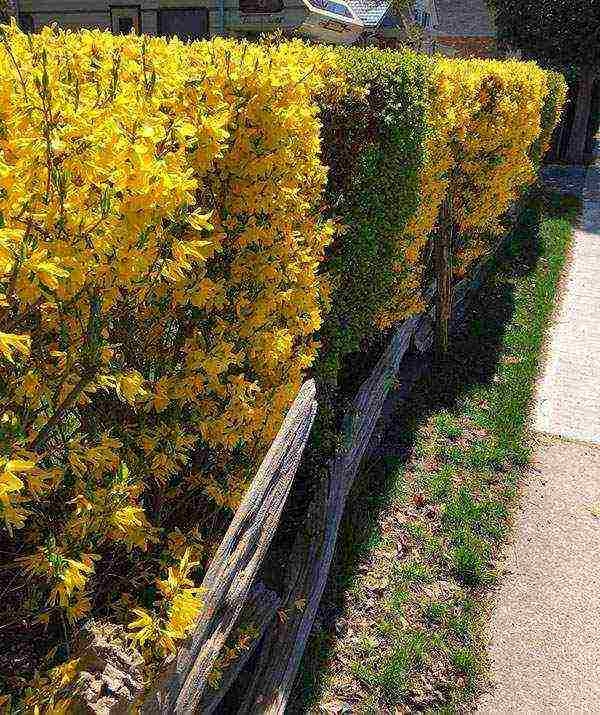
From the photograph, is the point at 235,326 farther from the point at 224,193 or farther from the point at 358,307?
the point at 358,307

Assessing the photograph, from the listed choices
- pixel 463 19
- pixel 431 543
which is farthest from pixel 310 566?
pixel 463 19

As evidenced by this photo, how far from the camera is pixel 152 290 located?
7.60ft

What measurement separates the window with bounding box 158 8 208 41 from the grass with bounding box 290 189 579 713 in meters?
12.0

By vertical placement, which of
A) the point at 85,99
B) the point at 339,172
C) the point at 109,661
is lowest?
the point at 109,661

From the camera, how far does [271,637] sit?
3541mm

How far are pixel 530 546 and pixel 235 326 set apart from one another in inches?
121

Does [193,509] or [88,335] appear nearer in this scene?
[88,335]

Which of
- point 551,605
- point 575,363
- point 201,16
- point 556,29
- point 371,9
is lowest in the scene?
point 575,363

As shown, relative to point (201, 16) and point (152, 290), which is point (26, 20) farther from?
point (152, 290)

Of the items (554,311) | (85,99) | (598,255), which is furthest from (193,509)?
(598,255)

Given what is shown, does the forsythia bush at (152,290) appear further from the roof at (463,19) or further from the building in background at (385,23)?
the roof at (463,19)

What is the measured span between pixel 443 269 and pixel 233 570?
5135mm

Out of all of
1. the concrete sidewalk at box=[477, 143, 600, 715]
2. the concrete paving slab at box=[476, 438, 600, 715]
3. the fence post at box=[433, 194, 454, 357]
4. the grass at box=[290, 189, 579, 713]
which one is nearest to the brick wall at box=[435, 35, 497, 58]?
the fence post at box=[433, 194, 454, 357]

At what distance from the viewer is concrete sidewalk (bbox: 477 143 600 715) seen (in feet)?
12.4
